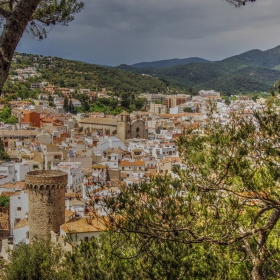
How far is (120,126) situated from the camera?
48531mm

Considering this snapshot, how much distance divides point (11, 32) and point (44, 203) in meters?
11.1

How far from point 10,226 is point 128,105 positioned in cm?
5703

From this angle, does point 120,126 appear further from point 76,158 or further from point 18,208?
point 18,208

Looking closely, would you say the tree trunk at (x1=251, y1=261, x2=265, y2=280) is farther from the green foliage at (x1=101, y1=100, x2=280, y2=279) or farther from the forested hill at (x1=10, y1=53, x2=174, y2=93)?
the forested hill at (x1=10, y1=53, x2=174, y2=93)

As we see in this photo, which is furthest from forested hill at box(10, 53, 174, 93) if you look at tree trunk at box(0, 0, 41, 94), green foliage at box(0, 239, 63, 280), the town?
tree trunk at box(0, 0, 41, 94)

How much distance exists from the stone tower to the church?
34.1 m

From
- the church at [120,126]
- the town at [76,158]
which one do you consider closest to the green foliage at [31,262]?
the town at [76,158]

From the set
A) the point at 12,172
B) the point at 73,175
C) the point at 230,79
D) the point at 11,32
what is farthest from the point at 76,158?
the point at 230,79

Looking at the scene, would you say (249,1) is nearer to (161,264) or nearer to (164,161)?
(161,264)

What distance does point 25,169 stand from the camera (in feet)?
Answer: 92.1

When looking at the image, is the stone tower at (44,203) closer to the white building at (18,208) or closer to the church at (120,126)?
the white building at (18,208)

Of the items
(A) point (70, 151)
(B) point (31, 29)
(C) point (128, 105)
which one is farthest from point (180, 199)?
(C) point (128, 105)

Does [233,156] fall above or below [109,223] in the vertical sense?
above

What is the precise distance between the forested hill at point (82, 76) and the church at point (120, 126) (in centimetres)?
3493
